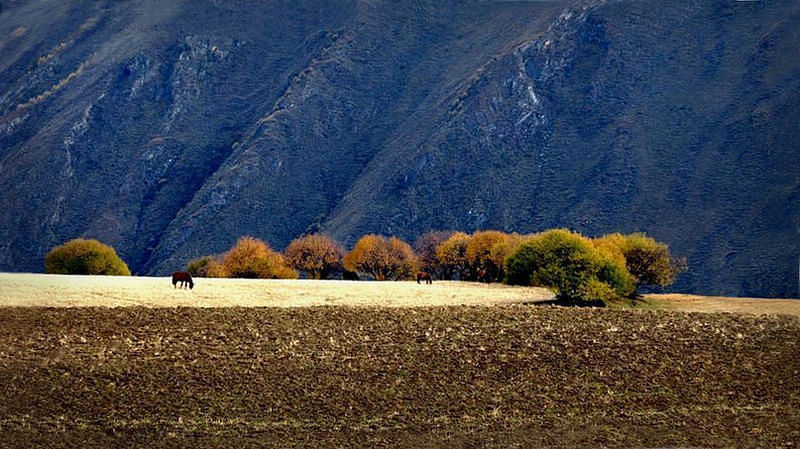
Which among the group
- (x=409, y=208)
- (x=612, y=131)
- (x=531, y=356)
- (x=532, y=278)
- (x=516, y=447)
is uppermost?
(x=612, y=131)

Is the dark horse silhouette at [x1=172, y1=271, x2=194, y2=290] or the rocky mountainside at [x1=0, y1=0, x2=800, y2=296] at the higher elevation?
the rocky mountainside at [x1=0, y1=0, x2=800, y2=296]

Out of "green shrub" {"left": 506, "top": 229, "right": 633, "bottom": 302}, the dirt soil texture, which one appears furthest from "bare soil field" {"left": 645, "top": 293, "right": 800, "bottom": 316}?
the dirt soil texture

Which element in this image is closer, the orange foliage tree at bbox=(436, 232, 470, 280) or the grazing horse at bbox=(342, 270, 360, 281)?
the orange foliage tree at bbox=(436, 232, 470, 280)

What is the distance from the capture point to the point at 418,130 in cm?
14388

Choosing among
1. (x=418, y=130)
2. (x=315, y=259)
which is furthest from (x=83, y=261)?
(x=418, y=130)

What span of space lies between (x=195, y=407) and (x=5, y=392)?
209 inches

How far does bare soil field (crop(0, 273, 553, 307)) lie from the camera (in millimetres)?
46969

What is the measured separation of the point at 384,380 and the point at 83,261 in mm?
42546

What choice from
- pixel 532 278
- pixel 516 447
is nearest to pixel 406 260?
pixel 532 278

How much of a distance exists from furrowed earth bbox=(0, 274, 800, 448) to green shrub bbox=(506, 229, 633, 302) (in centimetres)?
1130

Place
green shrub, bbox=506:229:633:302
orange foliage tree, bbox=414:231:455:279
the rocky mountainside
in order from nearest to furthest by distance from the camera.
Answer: green shrub, bbox=506:229:633:302 < orange foliage tree, bbox=414:231:455:279 < the rocky mountainside

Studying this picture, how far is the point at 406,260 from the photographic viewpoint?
91.4 m

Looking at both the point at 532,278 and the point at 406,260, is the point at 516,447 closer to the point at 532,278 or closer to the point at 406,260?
the point at 532,278

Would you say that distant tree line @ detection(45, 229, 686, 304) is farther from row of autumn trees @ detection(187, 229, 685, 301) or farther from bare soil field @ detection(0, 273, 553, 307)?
bare soil field @ detection(0, 273, 553, 307)
